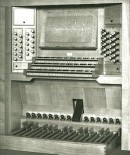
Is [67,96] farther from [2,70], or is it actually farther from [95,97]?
[2,70]

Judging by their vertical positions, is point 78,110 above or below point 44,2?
below

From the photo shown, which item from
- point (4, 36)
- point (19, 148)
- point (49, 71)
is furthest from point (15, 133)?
point (4, 36)

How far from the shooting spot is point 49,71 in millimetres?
5980

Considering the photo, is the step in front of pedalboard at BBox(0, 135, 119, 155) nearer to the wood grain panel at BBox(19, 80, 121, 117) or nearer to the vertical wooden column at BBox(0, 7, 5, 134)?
the vertical wooden column at BBox(0, 7, 5, 134)

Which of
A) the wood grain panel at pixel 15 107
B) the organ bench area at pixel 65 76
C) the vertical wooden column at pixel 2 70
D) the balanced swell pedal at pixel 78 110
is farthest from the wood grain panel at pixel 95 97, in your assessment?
the vertical wooden column at pixel 2 70

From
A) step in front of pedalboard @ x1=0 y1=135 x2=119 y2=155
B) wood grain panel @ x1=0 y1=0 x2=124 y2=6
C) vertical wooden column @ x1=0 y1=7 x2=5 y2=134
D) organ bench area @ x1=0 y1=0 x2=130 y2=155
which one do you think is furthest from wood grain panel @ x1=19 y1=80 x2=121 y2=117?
wood grain panel @ x1=0 y1=0 x2=124 y2=6

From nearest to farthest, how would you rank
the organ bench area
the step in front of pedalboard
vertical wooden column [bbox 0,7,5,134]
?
1. the step in front of pedalboard
2. the organ bench area
3. vertical wooden column [bbox 0,7,5,134]

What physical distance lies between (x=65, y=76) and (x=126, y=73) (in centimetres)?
88

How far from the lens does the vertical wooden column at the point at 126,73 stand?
18.2 feet

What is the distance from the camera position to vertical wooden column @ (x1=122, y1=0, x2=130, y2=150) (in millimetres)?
5551

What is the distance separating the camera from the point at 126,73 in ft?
18.4

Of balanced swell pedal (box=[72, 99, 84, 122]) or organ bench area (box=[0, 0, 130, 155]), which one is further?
balanced swell pedal (box=[72, 99, 84, 122])

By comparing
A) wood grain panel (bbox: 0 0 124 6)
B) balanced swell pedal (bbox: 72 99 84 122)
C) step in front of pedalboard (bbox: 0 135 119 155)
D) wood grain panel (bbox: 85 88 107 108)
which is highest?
wood grain panel (bbox: 0 0 124 6)

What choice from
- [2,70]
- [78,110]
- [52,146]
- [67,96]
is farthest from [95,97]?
[2,70]
